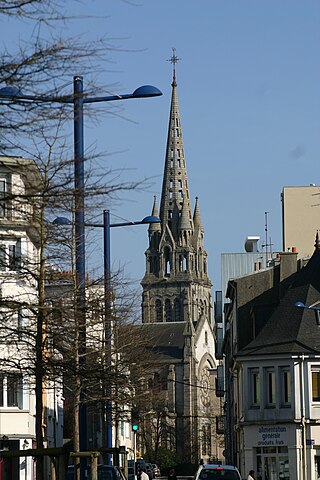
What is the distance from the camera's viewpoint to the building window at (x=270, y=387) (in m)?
58.1

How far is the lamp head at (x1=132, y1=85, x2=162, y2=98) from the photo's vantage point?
25438 mm

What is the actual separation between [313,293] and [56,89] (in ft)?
149

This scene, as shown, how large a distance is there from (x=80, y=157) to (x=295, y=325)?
41077mm

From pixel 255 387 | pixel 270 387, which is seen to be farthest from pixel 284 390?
pixel 255 387

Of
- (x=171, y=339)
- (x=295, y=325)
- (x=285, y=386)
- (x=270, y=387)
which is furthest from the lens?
(x=171, y=339)

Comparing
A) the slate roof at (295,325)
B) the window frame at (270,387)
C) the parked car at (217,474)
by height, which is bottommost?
the parked car at (217,474)

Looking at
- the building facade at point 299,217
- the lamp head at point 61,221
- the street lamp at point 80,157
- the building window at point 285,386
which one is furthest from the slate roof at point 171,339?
the lamp head at point 61,221

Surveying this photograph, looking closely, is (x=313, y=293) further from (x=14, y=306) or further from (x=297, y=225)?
(x=14, y=306)

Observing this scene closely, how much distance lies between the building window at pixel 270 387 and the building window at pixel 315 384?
186 centimetres

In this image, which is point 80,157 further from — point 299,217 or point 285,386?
point 299,217

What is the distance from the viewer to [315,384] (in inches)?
2250

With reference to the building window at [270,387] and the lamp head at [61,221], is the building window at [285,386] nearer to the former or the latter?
the building window at [270,387]

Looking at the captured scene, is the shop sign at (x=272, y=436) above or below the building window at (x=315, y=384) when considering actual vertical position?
below

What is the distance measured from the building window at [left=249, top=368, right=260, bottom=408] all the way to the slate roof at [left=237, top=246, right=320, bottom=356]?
0.99 meters
